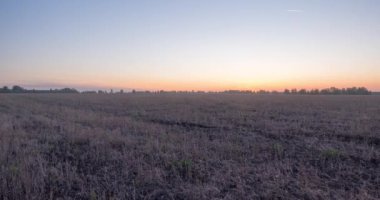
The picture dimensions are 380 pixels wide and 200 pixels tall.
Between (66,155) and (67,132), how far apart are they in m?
3.73

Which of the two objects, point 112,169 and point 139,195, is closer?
point 139,195

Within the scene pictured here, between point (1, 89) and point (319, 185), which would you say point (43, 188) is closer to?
point (319, 185)

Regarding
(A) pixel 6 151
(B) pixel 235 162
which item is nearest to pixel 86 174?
(A) pixel 6 151

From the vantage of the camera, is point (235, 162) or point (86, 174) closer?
point (86, 174)

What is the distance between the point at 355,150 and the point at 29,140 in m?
9.70

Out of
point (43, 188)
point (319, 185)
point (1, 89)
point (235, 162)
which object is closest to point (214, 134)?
point (235, 162)

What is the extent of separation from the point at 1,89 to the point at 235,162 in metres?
180

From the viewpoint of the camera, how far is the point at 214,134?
12445 mm

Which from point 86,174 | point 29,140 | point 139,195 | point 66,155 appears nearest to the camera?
point 139,195

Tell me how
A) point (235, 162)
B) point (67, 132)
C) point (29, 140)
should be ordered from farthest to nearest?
point (67, 132) < point (29, 140) < point (235, 162)

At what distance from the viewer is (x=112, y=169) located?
7.20 metres

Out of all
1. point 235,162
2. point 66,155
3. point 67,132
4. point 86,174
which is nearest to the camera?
point 86,174

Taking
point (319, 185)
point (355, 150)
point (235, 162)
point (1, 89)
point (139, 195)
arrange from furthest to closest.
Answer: point (1, 89), point (355, 150), point (235, 162), point (319, 185), point (139, 195)

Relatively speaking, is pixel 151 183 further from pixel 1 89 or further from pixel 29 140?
pixel 1 89
